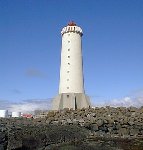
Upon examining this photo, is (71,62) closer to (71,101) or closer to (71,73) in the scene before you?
(71,73)

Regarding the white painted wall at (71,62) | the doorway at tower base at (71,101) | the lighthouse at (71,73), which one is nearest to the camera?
the doorway at tower base at (71,101)

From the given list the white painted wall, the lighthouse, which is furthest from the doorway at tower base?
the white painted wall

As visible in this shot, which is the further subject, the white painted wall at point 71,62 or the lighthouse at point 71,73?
the white painted wall at point 71,62

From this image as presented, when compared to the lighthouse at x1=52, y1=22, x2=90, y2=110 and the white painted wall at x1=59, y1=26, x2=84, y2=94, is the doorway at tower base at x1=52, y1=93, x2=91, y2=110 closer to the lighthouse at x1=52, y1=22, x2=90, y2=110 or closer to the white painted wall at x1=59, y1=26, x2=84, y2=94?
the lighthouse at x1=52, y1=22, x2=90, y2=110

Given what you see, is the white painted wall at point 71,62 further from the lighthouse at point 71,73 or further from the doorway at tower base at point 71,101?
the doorway at tower base at point 71,101

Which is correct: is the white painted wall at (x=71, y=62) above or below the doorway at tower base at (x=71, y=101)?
above

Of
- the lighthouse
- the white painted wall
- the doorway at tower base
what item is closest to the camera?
the doorway at tower base

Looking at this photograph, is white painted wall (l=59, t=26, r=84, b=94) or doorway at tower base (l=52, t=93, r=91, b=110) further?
white painted wall (l=59, t=26, r=84, b=94)

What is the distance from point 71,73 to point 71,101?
12.7ft

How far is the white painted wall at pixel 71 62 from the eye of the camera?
113ft

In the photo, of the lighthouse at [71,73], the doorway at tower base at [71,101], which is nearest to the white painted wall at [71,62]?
the lighthouse at [71,73]

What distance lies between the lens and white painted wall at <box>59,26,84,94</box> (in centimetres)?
3434

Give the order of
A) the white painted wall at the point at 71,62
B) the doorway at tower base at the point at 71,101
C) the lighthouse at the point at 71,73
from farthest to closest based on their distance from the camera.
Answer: the white painted wall at the point at 71,62 → the lighthouse at the point at 71,73 → the doorway at tower base at the point at 71,101

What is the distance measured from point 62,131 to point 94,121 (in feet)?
22.6
